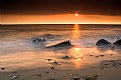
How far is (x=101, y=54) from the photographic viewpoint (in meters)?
16.0

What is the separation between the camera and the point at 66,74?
474 inches

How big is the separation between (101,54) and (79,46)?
2.93m

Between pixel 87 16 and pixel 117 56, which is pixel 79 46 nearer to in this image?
pixel 117 56

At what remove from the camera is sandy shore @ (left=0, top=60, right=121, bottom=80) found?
455 inches

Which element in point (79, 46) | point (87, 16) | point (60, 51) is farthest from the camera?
point (87, 16)

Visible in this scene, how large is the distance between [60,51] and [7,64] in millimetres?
3630

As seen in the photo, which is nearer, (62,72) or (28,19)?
(62,72)

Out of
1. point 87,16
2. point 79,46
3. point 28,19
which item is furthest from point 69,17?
point 79,46

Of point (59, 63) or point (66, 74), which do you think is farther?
point (59, 63)

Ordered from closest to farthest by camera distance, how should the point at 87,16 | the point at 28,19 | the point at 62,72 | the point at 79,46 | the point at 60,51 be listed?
the point at 62,72, the point at 60,51, the point at 79,46, the point at 28,19, the point at 87,16

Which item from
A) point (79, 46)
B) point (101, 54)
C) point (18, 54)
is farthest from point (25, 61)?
point (79, 46)

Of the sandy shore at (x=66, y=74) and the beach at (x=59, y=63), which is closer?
the sandy shore at (x=66, y=74)

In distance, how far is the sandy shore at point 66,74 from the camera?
11555 mm

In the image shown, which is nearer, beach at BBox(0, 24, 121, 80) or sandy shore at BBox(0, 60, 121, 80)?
sandy shore at BBox(0, 60, 121, 80)
